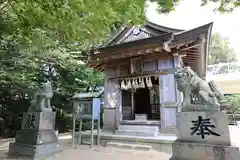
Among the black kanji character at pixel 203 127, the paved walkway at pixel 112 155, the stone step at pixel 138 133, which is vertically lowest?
the paved walkway at pixel 112 155

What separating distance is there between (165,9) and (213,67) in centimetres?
1570

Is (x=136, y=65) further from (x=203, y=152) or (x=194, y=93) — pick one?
(x=203, y=152)

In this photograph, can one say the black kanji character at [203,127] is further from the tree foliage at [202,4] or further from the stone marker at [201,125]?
the tree foliage at [202,4]

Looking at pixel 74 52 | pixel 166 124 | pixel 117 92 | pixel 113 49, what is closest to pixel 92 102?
pixel 117 92

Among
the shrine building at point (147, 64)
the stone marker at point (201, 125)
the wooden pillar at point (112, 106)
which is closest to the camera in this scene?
the stone marker at point (201, 125)

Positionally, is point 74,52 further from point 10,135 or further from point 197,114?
point 197,114

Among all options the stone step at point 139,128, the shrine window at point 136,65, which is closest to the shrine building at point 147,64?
the shrine window at point 136,65

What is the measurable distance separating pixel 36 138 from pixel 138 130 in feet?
12.2

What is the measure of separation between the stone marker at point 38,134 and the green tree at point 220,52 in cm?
2793

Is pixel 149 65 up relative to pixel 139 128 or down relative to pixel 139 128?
up

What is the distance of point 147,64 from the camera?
8055 millimetres

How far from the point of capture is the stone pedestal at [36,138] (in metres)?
5.64

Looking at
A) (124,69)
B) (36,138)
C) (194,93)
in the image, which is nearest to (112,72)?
(124,69)

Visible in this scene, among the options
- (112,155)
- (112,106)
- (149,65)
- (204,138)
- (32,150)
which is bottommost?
(112,155)
